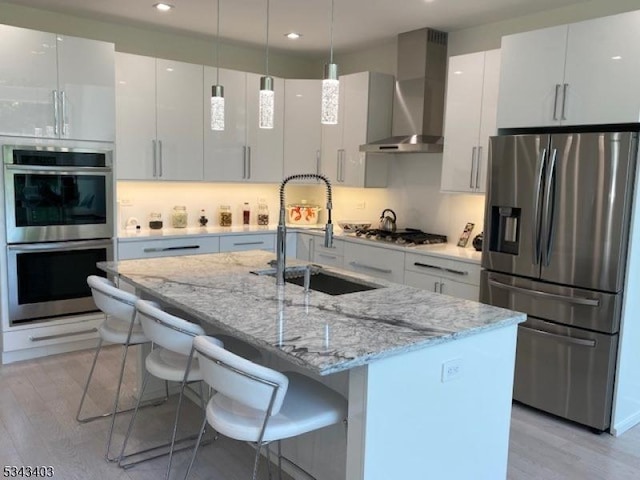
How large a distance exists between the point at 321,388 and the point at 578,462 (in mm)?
1627

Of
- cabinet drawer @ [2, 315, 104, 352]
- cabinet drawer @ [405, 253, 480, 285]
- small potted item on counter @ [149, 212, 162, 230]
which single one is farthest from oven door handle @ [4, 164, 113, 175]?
cabinet drawer @ [405, 253, 480, 285]

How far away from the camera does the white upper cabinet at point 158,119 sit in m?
4.67

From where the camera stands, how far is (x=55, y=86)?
406 cm

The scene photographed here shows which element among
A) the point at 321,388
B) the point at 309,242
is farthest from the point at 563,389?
the point at 309,242

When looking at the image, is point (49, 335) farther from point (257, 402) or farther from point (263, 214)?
point (257, 402)

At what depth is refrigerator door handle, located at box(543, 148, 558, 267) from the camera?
3309 millimetres

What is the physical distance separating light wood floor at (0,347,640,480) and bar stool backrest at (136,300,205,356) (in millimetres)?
761

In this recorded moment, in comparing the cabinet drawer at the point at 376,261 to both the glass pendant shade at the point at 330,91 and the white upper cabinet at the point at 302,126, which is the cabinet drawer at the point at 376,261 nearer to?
the white upper cabinet at the point at 302,126

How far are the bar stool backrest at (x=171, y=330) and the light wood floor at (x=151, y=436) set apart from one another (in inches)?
29.9

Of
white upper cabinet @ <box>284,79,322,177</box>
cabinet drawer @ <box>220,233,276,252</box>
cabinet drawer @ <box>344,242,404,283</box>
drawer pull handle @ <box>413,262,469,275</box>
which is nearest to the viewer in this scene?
→ drawer pull handle @ <box>413,262,469,275</box>

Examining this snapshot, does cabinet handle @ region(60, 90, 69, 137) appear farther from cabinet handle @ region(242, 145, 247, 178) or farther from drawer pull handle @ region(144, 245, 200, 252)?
cabinet handle @ region(242, 145, 247, 178)

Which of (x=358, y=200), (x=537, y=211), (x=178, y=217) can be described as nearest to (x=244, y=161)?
(x=178, y=217)

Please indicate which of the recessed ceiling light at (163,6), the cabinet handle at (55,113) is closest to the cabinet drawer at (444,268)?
the recessed ceiling light at (163,6)

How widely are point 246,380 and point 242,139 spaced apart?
3.88m
